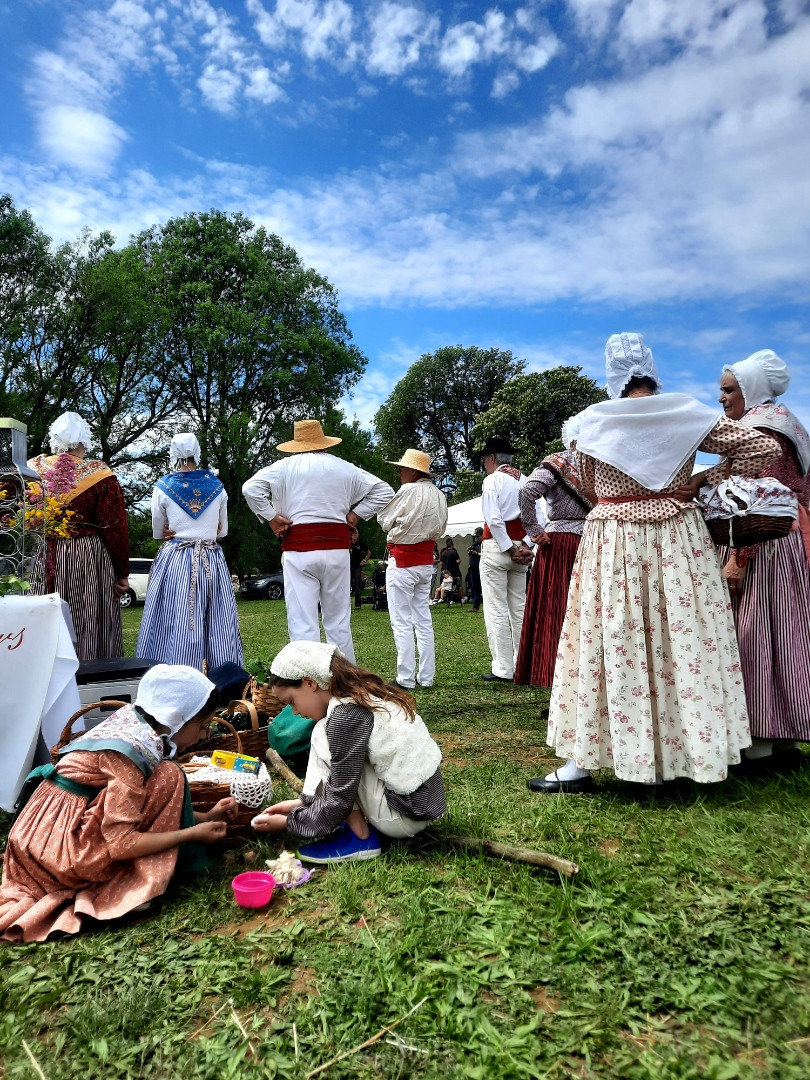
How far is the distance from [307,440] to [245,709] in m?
2.03

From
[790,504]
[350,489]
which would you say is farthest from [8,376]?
[790,504]

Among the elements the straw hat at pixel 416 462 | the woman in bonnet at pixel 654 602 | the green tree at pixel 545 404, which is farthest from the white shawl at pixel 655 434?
the green tree at pixel 545 404

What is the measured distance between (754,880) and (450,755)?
6.06 ft

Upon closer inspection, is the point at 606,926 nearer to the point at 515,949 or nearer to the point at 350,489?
the point at 515,949

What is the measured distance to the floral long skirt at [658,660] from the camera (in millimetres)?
2809

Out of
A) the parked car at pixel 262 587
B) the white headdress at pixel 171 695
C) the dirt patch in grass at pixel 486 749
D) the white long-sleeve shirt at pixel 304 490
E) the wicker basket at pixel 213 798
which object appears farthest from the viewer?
the parked car at pixel 262 587

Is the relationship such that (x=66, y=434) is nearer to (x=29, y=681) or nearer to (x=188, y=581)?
(x=188, y=581)

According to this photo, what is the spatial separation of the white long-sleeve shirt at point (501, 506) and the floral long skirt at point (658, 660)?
2.75 meters

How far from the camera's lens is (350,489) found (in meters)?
4.94

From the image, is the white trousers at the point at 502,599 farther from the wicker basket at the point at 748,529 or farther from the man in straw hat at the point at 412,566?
the wicker basket at the point at 748,529

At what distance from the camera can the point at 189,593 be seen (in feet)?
15.3

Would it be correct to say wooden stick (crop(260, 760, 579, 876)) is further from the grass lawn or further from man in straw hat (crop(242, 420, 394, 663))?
man in straw hat (crop(242, 420, 394, 663))

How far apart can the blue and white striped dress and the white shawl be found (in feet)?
9.29

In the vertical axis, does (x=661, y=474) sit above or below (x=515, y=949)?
above
